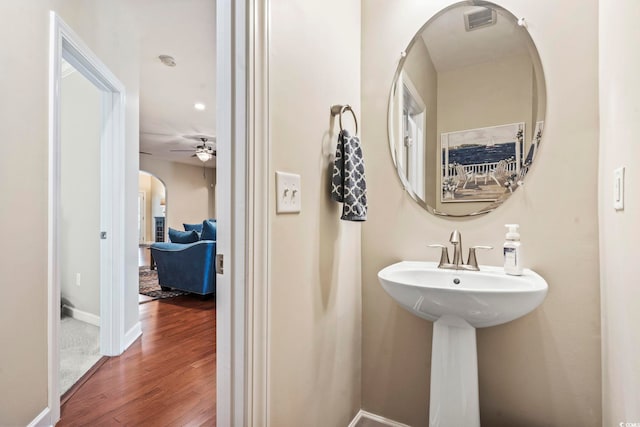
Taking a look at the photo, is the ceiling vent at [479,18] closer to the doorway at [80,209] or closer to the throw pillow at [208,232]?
the doorway at [80,209]

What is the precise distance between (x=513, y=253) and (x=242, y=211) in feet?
3.29

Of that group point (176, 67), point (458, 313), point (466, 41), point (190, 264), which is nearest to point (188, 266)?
point (190, 264)

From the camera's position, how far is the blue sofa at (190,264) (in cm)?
352

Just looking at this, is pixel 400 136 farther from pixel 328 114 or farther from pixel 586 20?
pixel 586 20

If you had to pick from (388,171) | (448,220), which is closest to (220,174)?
(388,171)

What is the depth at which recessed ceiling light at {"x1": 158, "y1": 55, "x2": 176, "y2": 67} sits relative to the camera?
2900mm

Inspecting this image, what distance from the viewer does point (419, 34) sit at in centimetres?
142

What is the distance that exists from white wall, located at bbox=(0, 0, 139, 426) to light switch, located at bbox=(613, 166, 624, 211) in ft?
7.19

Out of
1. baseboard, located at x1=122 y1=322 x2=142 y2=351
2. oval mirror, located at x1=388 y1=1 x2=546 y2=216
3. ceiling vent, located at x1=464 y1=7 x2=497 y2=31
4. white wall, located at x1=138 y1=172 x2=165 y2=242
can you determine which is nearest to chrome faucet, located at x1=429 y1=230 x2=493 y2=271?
oval mirror, located at x1=388 y1=1 x2=546 y2=216

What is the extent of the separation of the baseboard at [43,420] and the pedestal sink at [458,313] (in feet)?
5.65

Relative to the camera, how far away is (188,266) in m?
3.64

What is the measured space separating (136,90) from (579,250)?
10.4ft

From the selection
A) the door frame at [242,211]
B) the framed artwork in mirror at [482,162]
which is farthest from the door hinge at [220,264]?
the framed artwork in mirror at [482,162]

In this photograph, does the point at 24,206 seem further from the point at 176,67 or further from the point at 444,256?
the point at 176,67
